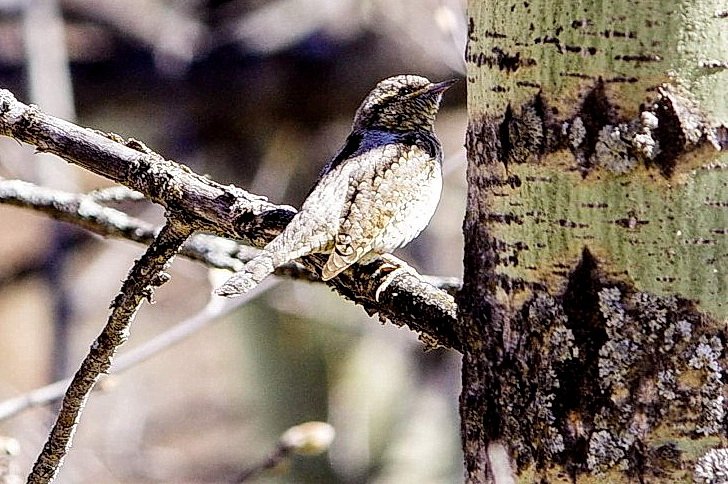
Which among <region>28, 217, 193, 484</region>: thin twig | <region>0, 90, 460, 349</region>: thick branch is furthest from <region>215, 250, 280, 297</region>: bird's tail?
<region>28, 217, 193, 484</region>: thin twig

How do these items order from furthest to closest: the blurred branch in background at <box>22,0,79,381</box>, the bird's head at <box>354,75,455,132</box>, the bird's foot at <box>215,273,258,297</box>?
the blurred branch in background at <box>22,0,79,381</box> < the bird's head at <box>354,75,455,132</box> < the bird's foot at <box>215,273,258,297</box>

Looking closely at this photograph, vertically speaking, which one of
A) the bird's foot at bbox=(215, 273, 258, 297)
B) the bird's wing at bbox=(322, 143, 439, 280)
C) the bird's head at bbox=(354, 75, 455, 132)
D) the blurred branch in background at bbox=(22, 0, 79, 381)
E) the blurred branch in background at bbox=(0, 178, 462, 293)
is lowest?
the bird's foot at bbox=(215, 273, 258, 297)

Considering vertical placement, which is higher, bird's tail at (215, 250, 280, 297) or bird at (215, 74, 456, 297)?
bird at (215, 74, 456, 297)

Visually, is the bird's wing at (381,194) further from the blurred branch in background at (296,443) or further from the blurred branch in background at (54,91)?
the blurred branch in background at (54,91)

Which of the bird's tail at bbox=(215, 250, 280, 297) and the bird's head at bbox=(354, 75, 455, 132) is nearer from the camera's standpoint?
the bird's tail at bbox=(215, 250, 280, 297)

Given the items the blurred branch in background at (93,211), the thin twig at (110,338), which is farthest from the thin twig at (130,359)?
the thin twig at (110,338)

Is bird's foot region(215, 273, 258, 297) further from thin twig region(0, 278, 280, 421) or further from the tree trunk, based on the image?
the tree trunk

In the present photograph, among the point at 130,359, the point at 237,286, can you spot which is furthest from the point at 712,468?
the point at 130,359
